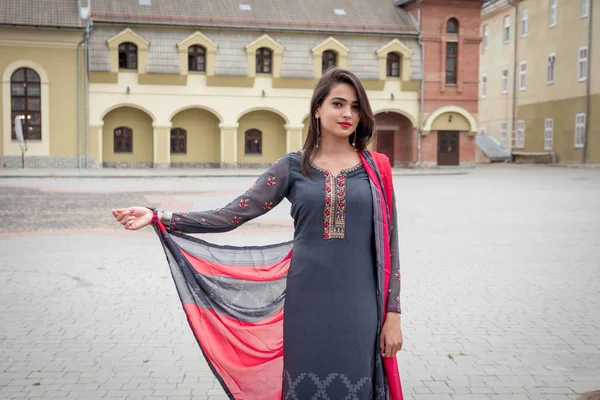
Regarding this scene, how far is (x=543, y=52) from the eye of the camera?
157 ft

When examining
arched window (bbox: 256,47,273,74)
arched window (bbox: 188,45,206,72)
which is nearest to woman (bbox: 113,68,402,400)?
arched window (bbox: 188,45,206,72)

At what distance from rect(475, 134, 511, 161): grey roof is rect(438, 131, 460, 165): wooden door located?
8109 mm

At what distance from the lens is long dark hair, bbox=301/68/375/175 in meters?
3.41

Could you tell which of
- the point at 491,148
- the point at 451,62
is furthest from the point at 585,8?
the point at 491,148

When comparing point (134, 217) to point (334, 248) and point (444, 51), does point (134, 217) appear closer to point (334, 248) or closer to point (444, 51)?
point (334, 248)

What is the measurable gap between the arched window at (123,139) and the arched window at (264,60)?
775cm

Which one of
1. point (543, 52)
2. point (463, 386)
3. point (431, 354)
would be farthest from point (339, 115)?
point (543, 52)

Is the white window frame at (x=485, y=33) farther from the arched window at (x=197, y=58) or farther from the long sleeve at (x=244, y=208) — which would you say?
the long sleeve at (x=244, y=208)

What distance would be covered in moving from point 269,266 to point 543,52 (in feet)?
156

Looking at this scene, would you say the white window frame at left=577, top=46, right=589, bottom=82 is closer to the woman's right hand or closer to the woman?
the woman

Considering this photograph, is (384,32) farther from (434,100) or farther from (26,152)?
(26,152)

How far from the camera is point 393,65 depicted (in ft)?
143

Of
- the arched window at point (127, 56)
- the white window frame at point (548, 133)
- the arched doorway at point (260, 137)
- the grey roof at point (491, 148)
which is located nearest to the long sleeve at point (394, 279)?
the arched window at point (127, 56)

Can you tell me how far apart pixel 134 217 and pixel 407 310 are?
451 centimetres
